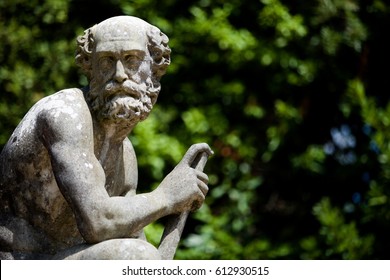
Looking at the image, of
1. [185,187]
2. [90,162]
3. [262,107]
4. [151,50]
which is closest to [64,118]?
[90,162]

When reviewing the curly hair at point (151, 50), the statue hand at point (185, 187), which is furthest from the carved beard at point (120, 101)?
the statue hand at point (185, 187)

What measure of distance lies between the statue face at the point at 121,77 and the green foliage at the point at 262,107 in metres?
3.65

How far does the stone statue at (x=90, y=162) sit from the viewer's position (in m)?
6.28

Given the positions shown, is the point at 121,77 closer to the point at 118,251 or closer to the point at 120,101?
the point at 120,101

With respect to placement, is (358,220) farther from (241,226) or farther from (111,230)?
(111,230)

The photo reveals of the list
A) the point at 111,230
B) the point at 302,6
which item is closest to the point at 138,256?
the point at 111,230

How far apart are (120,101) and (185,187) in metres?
0.53

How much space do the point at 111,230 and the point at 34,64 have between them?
4330 mm

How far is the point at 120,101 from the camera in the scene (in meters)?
6.47

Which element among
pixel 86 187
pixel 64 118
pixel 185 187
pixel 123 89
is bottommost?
pixel 185 187

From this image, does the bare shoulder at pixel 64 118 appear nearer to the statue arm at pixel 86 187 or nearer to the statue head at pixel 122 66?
the statue arm at pixel 86 187

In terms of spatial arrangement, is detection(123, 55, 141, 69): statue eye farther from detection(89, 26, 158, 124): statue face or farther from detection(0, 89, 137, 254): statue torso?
detection(0, 89, 137, 254): statue torso

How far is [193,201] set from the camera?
6.65m

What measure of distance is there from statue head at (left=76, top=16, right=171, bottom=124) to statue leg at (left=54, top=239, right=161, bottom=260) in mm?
635
